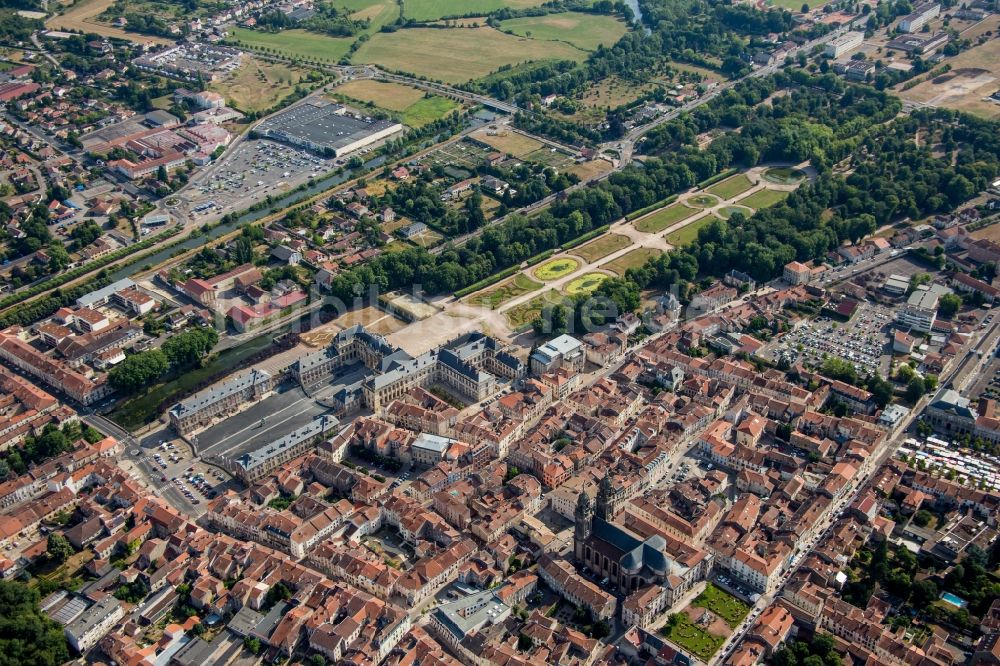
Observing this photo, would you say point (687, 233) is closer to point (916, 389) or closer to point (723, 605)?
point (916, 389)

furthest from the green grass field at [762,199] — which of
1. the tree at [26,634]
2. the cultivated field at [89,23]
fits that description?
the cultivated field at [89,23]

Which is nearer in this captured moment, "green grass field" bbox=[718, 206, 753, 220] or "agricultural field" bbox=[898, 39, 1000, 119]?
"green grass field" bbox=[718, 206, 753, 220]

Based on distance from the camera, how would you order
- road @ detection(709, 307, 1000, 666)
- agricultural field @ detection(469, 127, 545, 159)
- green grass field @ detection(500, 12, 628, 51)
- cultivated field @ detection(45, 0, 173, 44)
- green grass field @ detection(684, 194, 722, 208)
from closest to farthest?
1. road @ detection(709, 307, 1000, 666)
2. green grass field @ detection(684, 194, 722, 208)
3. agricultural field @ detection(469, 127, 545, 159)
4. cultivated field @ detection(45, 0, 173, 44)
5. green grass field @ detection(500, 12, 628, 51)

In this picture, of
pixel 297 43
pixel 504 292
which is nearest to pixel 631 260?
pixel 504 292

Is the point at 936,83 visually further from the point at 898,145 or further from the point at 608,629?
the point at 608,629

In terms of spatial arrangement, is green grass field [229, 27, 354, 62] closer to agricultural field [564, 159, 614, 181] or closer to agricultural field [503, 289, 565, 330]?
agricultural field [564, 159, 614, 181]

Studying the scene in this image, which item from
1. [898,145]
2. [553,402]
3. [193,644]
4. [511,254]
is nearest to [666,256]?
[511,254]

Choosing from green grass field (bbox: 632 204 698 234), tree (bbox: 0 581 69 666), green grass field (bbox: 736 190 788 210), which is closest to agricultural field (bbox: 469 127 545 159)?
green grass field (bbox: 632 204 698 234)
